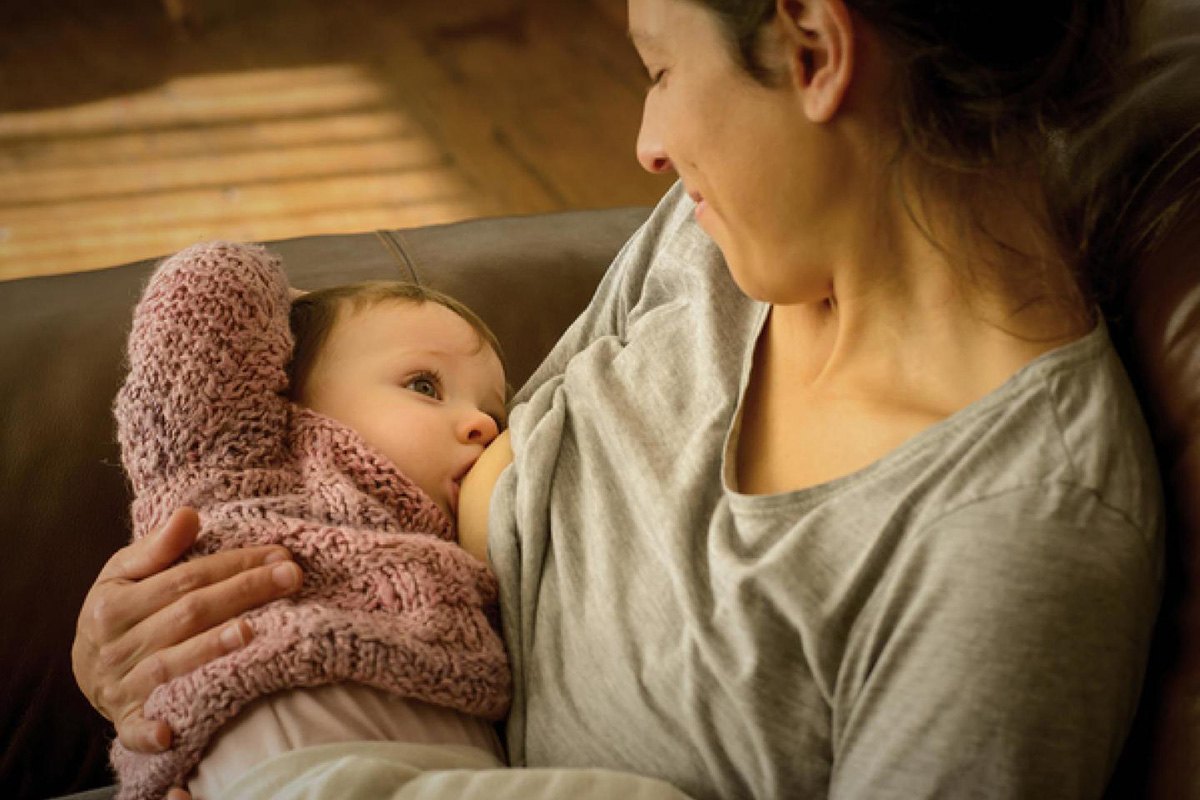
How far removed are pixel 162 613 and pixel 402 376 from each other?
31 cm

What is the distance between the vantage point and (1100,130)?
1015 millimetres

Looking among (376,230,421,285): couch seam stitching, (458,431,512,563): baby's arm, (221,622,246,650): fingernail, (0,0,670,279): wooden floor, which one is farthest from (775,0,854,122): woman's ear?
(0,0,670,279): wooden floor

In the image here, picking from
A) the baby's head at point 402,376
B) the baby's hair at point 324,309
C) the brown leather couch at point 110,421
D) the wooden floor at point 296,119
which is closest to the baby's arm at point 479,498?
the baby's head at point 402,376

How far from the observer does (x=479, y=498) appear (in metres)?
1.14

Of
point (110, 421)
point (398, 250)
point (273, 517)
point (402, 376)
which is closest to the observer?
point (273, 517)

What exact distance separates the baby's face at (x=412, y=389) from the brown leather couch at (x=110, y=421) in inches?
8.7

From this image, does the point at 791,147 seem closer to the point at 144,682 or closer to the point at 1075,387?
the point at 1075,387

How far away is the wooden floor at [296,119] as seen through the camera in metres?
2.76

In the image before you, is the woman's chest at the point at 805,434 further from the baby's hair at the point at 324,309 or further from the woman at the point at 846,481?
the baby's hair at the point at 324,309

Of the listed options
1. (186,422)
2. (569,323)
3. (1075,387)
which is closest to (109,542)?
(186,422)

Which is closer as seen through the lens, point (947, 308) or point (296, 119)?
point (947, 308)

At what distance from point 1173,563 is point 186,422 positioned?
2.62 feet

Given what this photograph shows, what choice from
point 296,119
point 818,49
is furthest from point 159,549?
point 296,119

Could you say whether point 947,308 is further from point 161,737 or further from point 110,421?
point 110,421
